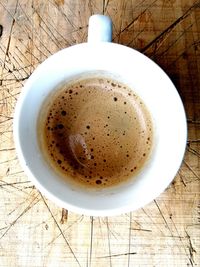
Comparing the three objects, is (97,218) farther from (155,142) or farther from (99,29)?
(99,29)

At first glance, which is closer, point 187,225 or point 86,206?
point 86,206

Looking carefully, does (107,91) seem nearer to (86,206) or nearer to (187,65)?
(187,65)

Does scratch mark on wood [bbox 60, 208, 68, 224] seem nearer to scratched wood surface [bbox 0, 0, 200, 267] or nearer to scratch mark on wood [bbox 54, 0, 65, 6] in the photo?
scratched wood surface [bbox 0, 0, 200, 267]

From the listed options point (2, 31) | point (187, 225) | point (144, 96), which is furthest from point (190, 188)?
point (2, 31)

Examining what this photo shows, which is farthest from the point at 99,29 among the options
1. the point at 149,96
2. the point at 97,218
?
the point at 97,218

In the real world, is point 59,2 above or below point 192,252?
above

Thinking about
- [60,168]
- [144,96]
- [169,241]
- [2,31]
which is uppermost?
[2,31]

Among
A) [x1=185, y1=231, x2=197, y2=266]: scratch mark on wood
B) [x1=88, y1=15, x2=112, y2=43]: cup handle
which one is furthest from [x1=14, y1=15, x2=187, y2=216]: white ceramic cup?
[x1=185, y1=231, x2=197, y2=266]: scratch mark on wood

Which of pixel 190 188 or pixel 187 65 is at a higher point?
pixel 187 65
